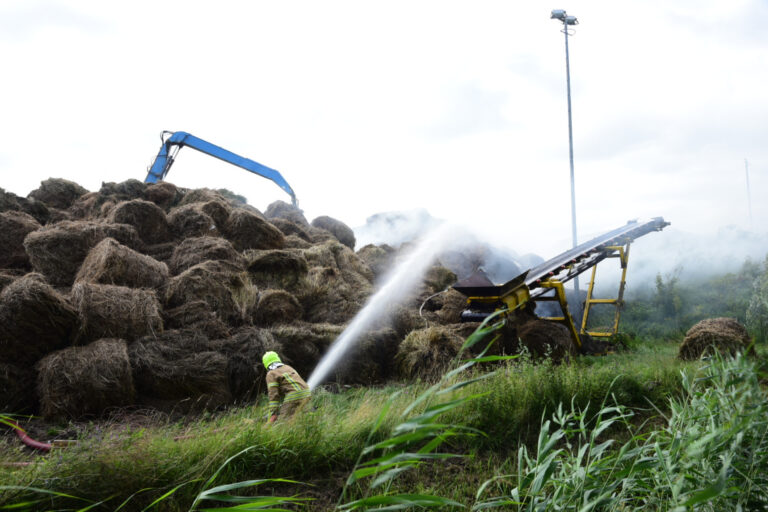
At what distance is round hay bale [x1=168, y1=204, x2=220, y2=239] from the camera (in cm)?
898

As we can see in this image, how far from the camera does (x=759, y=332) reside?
9164mm

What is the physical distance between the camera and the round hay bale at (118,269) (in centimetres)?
665

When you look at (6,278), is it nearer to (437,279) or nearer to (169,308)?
(169,308)

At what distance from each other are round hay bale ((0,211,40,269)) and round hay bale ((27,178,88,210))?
2.57 metres

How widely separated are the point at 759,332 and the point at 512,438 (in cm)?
732

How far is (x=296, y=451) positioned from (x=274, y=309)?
4.25 meters

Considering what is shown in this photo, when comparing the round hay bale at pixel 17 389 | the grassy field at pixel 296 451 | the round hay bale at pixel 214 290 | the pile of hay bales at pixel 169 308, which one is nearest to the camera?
the grassy field at pixel 296 451

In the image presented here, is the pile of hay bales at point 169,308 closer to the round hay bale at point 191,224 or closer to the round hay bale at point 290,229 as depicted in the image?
the round hay bale at point 191,224

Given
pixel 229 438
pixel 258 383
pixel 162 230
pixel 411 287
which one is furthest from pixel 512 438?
pixel 162 230

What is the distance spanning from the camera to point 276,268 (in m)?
8.61

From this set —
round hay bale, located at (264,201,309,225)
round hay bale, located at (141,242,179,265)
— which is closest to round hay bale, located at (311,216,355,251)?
round hay bale, located at (264,201,309,225)

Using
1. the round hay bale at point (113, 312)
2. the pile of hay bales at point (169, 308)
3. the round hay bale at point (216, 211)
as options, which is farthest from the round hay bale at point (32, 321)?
the round hay bale at point (216, 211)

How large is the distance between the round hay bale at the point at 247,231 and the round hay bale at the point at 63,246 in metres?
2.12

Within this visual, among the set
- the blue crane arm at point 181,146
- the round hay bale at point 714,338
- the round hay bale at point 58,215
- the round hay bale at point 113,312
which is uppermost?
the blue crane arm at point 181,146
